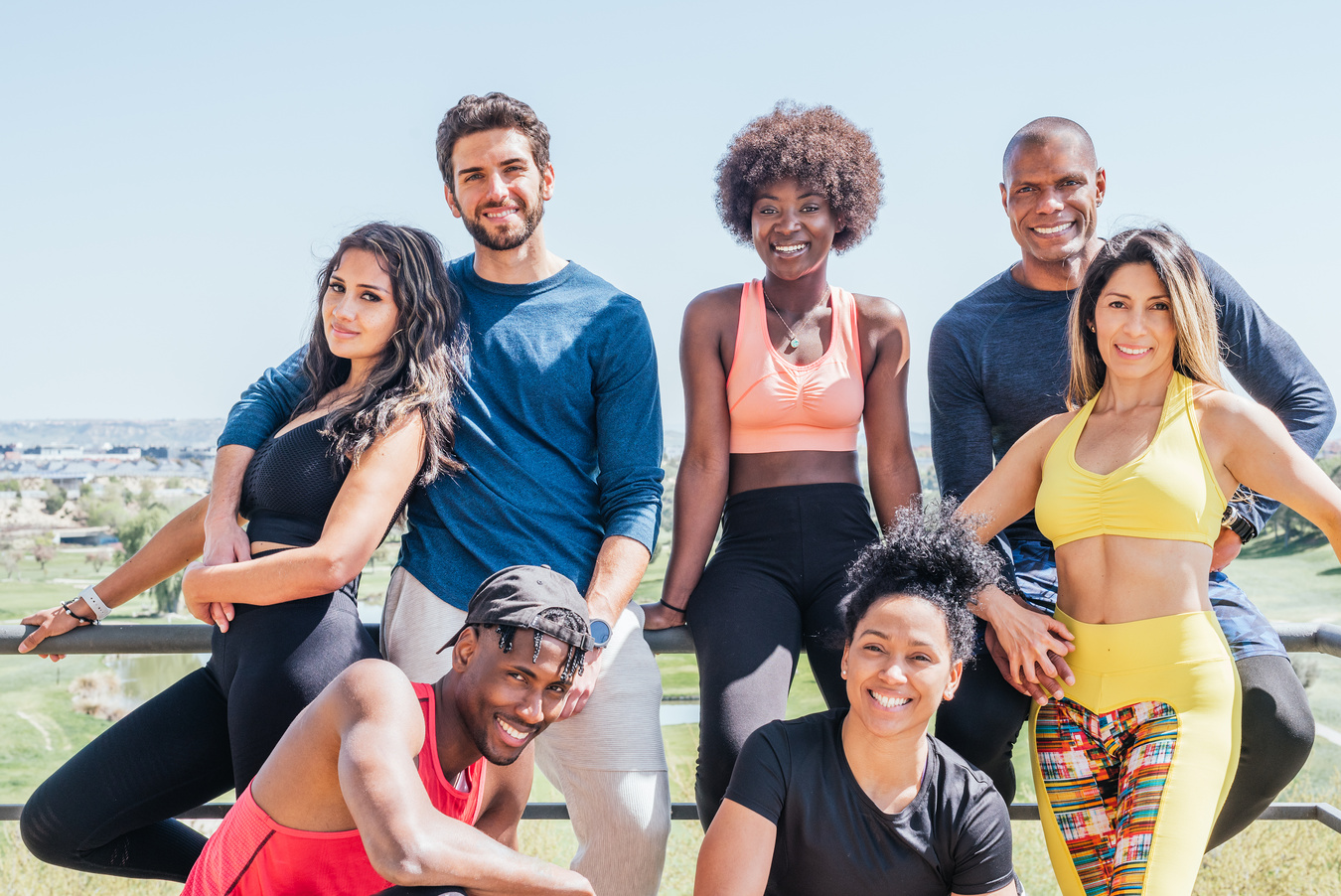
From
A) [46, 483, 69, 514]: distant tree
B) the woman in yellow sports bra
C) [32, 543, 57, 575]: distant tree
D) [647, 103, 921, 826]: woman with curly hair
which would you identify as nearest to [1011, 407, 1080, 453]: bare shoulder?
the woman in yellow sports bra

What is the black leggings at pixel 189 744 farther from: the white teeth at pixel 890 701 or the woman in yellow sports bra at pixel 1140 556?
the woman in yellow sports bra at pixel 1140 556

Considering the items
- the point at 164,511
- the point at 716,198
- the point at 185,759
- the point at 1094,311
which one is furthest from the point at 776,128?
the point at 164,511

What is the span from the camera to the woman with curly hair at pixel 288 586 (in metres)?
2.09

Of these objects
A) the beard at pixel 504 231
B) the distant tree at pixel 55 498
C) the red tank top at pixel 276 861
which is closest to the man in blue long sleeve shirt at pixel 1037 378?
the beard at pixel 504 231

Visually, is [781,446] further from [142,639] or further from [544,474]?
[142,639]

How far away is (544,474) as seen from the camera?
2.47 metres

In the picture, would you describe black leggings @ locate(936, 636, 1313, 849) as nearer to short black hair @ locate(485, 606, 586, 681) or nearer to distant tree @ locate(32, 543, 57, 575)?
short black hair @ locate(485, 606, 586, 681)

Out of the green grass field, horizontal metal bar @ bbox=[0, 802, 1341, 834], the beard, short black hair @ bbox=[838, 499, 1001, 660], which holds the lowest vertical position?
the green grass field

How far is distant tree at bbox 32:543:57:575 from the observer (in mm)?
13914

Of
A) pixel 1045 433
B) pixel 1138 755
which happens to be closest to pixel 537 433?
pixel 1045 433

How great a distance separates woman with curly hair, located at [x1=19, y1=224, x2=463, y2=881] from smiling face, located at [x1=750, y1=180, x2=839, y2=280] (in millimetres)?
942

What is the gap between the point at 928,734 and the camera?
2045mm

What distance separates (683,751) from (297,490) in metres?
24.3

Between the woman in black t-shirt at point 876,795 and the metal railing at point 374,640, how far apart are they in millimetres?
429
